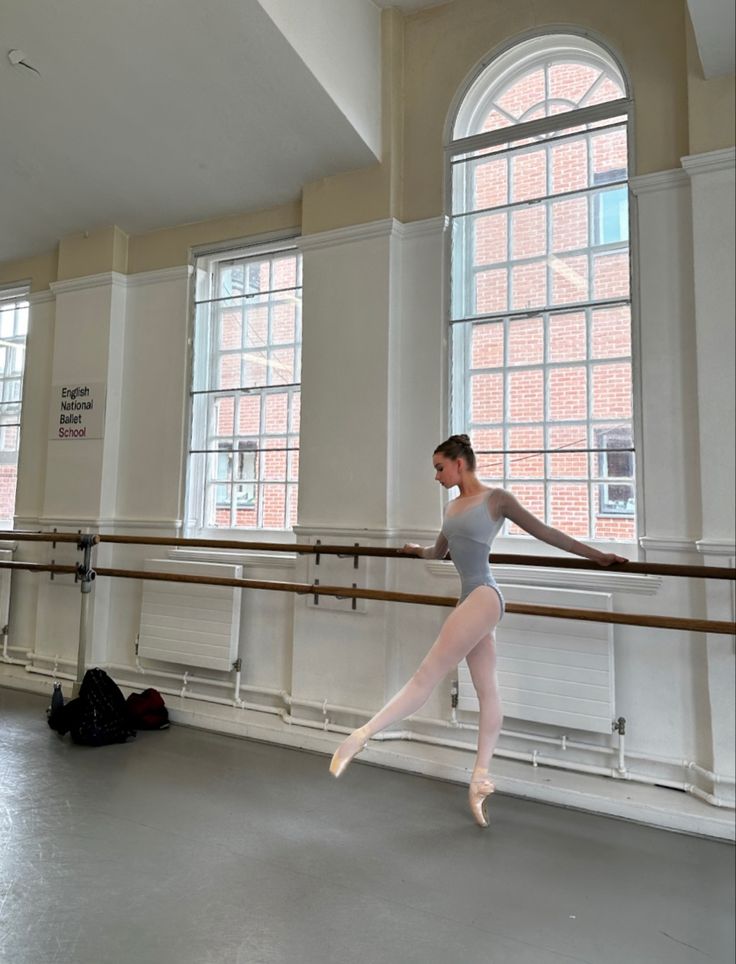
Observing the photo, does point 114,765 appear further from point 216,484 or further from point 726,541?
point 726,541

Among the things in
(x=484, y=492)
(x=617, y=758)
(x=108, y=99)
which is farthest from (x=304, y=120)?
(x=617, y=758)

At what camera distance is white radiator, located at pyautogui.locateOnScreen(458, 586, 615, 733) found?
2.83 metres

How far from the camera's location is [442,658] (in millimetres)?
2342

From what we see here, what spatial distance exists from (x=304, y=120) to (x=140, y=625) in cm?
308

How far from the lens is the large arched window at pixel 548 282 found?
10.2 feet

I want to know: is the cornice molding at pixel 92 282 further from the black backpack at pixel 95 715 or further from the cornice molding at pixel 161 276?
the black backpack at pixel 95 715

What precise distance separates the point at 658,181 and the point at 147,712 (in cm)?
362

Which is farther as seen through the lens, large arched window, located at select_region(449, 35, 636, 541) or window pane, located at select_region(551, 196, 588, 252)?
window pane, located at select_region(551, 196, 588, 252)

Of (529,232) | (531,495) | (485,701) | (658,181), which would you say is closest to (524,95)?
(529,232)

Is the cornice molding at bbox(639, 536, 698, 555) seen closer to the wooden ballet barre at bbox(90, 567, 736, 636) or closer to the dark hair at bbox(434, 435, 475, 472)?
the wooden ballet barre at bbox(90, 567, 736, 636)

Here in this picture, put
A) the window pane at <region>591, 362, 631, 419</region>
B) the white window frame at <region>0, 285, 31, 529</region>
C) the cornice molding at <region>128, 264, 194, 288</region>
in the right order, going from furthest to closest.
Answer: the white window frame at <region>0, 285, 31, 529</region>, the cornice molding at <region>128, 264, 194, 288</region>, the window pane at <region>591, 362, 631, 419</region>

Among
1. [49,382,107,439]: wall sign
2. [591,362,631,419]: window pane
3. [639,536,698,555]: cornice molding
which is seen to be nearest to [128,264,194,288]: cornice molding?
[49,382,107,439]: wall sign

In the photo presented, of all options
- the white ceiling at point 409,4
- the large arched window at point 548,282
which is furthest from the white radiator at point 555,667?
the white ceiling at point 409,4

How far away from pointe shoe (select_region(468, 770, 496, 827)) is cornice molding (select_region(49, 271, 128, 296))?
12.6 ft
